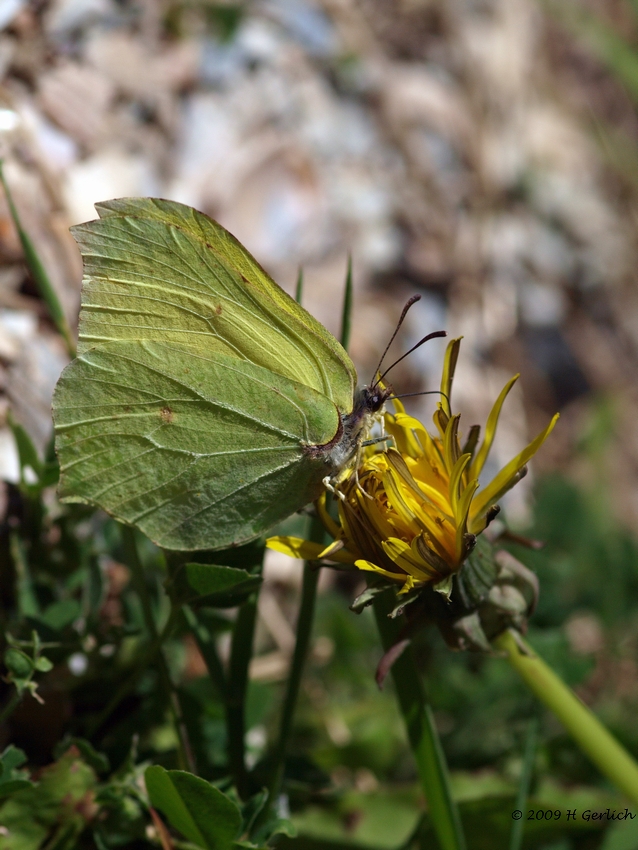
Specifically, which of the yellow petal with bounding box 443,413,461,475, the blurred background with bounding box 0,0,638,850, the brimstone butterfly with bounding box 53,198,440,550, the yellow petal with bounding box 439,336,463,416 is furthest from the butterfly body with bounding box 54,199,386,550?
the blurred background with bounding box 0,0,638,850

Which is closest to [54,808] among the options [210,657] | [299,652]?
[210,657]

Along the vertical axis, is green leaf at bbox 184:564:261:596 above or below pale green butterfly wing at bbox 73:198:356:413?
below

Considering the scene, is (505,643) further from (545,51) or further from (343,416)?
Answer: (545,51)

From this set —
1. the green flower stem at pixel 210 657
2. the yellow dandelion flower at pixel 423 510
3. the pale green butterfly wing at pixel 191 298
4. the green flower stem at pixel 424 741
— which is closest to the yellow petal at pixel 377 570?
the yellow dandelion flower at pixel 423 510

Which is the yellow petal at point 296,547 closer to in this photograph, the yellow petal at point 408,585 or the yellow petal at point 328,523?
the yellow petal at point 328,523

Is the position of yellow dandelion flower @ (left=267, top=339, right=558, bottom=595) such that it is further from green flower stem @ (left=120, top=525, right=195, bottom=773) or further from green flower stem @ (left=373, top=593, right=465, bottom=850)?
green flower stem @ (left=120, top=525, right=195, bottom=773)

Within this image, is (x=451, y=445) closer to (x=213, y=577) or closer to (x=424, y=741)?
(x=213, y=577)

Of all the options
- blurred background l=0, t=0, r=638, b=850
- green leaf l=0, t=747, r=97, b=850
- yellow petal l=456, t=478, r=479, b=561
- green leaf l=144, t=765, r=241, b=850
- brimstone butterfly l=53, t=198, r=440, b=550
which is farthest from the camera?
blurred background l=0, t=0, r=638, b=850
